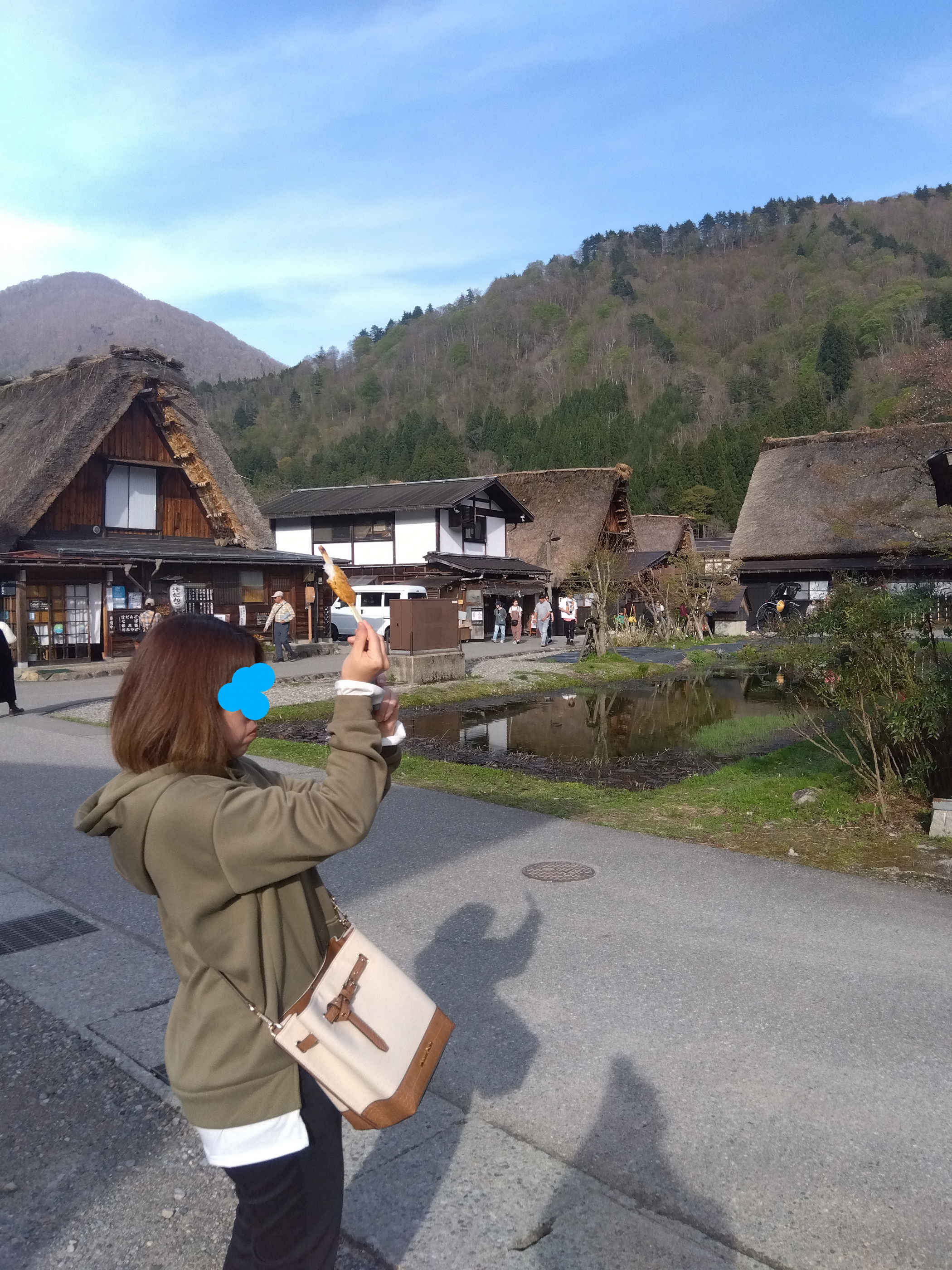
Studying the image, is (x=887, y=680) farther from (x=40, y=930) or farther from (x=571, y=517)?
(x=571, y=517)

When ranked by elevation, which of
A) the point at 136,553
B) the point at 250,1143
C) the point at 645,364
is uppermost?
the point at 645,364

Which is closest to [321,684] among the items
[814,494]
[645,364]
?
[814,494]

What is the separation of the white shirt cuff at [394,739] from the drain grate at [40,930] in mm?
3723

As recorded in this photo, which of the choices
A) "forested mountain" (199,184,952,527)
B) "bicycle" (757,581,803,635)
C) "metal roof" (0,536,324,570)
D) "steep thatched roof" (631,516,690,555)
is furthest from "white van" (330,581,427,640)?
"forested mountain" (199,184,952,527)

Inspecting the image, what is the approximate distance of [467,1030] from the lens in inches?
143

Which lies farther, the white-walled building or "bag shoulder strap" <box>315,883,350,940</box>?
the white-walled building

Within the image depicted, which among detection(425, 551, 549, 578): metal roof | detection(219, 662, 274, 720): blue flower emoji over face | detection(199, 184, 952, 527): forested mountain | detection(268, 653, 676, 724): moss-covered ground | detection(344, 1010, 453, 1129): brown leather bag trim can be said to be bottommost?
detection(268, 653, 676, 724): moss-covered ground

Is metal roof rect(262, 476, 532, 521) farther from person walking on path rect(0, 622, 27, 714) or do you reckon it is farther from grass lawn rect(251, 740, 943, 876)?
grass lawn rect(251, 740, 943, 876)

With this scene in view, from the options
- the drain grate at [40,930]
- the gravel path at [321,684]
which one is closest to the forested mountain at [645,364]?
the gravel path at [321,684]

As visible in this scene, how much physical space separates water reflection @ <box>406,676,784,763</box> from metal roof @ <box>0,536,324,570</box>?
9.91 m

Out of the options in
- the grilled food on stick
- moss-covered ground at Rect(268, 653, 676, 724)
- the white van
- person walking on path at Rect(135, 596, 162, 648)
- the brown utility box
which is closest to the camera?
the grilled food on stick

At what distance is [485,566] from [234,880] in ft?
98.4

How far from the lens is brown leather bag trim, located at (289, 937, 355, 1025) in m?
1.69

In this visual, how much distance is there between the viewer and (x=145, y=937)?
4754 mm
